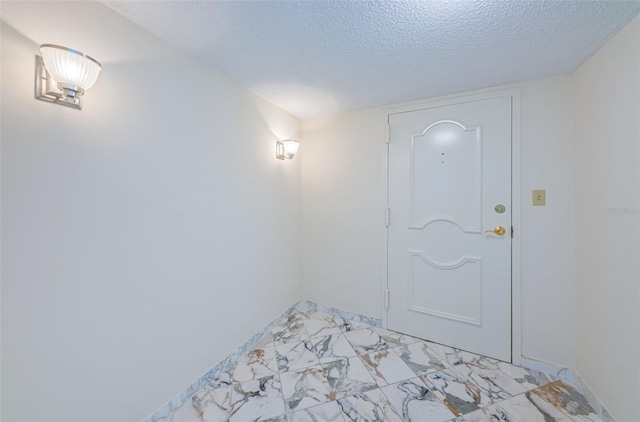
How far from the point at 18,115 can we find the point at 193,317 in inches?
48.3

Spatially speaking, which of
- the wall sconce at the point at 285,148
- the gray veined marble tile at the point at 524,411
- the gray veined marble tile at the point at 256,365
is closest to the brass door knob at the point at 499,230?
the gray veined marble tile at the point at 524,411

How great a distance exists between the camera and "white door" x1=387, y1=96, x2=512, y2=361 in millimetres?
1803

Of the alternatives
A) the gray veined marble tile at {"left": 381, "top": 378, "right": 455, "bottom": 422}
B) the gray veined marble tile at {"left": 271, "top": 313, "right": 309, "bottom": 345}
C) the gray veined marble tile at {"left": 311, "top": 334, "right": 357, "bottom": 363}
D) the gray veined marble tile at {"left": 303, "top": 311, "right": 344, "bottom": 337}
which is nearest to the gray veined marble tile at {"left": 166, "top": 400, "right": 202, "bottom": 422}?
the gray veined marble tile at {"left": 271, "top": 313, "right": 309, "bottom": 345}

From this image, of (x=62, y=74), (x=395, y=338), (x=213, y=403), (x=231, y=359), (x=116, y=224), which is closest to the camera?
(x=62, y=74)

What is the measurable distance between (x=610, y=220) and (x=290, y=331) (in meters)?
2.29

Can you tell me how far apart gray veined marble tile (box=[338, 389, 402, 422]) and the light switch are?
5.50 ft

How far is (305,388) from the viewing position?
1.51 m

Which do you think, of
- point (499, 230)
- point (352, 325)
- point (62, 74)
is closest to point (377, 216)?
point (499, 230)

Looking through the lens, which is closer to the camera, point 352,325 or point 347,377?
point 347,377

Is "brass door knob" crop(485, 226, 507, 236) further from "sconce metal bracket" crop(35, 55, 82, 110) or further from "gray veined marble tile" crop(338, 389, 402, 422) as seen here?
"sconce metal bracket" crop(35, 55, 82, 110)

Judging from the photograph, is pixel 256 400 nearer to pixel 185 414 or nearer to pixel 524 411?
pixel 185 414

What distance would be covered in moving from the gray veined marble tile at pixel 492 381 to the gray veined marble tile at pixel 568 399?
0.30 feet

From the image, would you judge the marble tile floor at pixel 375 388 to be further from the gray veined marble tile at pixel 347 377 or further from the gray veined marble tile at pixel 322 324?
the gray veined marble tile at pixel 322 324

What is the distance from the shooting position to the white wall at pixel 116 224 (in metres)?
0.86
